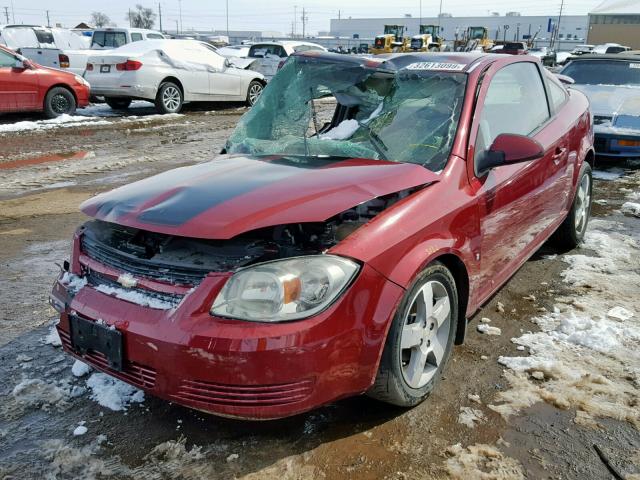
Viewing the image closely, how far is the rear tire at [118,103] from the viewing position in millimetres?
13953

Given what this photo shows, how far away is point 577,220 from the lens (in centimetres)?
493

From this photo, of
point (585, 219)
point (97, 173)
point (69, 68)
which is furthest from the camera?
point (69, 68)

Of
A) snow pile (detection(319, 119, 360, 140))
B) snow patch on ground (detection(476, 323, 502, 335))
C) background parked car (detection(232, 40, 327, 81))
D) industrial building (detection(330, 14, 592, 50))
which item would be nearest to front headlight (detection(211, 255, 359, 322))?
snow pile (detection(319, 119, 360, 140))

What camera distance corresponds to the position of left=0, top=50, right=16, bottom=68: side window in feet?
36.1

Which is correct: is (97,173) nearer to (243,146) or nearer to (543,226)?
(243,146)

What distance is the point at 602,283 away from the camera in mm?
4277

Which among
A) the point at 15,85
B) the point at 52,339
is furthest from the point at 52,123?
the point at 52,339

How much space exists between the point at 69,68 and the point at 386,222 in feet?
47.0

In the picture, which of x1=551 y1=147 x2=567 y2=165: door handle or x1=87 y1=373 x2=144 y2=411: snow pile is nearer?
x1=87 y1=373 x2=144 y2=411: snow pile

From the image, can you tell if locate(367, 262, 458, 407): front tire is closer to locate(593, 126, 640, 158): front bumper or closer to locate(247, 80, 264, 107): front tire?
locate(593, 126, 640, 158): front bumper

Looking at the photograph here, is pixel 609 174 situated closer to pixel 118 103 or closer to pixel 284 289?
pixel 284 289

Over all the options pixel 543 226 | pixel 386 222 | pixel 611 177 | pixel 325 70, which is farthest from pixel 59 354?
pixel 611 177

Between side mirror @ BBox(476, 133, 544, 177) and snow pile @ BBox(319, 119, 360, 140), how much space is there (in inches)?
33.0

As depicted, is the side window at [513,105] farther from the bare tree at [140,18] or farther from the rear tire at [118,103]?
the bare tree at [140,18]
